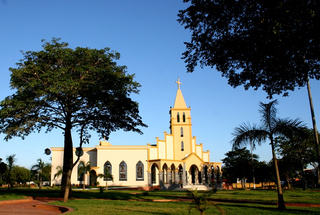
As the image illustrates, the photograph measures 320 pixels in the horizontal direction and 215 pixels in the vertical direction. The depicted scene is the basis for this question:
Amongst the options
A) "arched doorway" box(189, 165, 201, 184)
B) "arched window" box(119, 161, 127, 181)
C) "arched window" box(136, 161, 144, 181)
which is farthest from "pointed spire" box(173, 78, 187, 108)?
"arched window" box(119, 161, 127, 181)

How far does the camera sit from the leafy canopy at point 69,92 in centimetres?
1891

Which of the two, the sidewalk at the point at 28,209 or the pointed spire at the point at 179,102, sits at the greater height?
the pointed spire at the point at 179,102

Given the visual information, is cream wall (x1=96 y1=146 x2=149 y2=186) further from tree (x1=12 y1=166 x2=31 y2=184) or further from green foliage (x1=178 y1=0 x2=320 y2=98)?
green foliage (x1=178 y1=0 x2=320 y2=98)

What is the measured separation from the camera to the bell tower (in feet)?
156

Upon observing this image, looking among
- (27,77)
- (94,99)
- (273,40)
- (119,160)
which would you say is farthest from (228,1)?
(119,160)

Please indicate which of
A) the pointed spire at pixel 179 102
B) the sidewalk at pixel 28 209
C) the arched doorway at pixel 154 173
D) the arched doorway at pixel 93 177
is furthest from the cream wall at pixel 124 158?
the sidewalk at pixel 28 209

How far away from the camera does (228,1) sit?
959cm

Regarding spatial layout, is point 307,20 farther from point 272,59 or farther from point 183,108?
point 183,108

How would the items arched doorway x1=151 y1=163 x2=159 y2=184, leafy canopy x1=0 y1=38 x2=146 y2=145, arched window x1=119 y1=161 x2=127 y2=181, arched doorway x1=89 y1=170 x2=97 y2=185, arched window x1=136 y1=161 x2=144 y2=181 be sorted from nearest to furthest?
leafy canopy x1=0 y1=38 x2=146 y2=145
arched doorway x1=89 y1=170 x2=97 y2=185
arched window x1=119 y1=161 x2=127 y2=181
arched window x1=136 y1=161 x2=144 y2=181
arched doorway x1=151 y1=163 x2=159 y2=184

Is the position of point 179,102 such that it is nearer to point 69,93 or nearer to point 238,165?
point 238,165

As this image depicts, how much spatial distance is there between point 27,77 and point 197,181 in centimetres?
3278

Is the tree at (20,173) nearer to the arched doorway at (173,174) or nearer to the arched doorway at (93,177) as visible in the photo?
the arched doorway at (93,177)

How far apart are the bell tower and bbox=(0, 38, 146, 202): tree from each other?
26.1 meters

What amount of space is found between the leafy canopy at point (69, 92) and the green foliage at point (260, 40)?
9.99 metres
